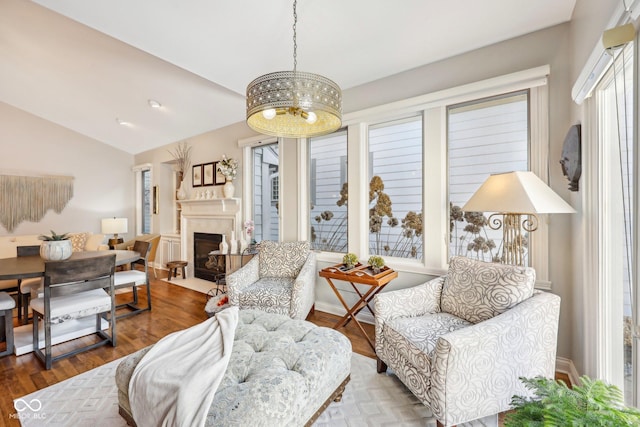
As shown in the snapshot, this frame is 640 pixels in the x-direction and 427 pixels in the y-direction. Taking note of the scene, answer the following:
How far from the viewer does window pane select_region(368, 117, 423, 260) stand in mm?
2820

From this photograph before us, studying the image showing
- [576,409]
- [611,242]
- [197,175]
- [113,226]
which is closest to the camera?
[576,409]

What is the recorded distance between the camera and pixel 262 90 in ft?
4.86

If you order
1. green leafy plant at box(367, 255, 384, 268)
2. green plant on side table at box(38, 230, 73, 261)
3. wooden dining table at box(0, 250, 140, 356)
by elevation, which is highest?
green plant on side table at box(38, 230, 73, 261)

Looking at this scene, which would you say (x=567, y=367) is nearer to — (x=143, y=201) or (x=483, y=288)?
(x=483, y=288)

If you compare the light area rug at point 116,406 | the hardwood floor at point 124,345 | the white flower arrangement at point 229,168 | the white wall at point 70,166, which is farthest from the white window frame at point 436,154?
the white wall at point 70,166

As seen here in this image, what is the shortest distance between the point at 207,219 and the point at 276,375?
4.02 metres

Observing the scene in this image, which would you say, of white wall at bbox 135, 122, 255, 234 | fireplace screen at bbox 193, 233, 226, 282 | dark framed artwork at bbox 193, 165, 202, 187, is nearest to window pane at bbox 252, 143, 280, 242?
white wall at bbox 135, 122, 255, 234

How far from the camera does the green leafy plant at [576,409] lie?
29.4 inches

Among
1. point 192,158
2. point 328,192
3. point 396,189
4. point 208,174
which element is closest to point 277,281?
point 328,192

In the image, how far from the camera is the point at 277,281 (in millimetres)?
3002

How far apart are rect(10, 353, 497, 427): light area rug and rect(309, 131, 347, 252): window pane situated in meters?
1.66

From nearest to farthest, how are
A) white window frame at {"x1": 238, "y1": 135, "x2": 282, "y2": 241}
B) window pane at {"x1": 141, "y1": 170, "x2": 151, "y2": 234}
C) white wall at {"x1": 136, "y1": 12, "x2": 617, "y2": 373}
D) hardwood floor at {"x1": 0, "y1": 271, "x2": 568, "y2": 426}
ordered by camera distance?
white wall at {"x1": 136, "y1": 12, "x2": 617, "y2": 373} → hardwood floor at {"x1": 0, "y1": 271, "x2": 568, "y2": 426} → white window frame at {"x1": 238, "y1": 135, "x2": 282, "y2": 241} → window pane at {"x1": 141, "y1": 170, "x2": 151, "y2": 234}

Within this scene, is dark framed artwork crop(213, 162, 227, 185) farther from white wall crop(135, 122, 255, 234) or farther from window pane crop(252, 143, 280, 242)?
window pane crop(252, 143, 280, 242)

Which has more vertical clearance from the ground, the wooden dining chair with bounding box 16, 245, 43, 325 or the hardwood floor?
the wooden dining chair with bounding box 16, 245, 43, 325
